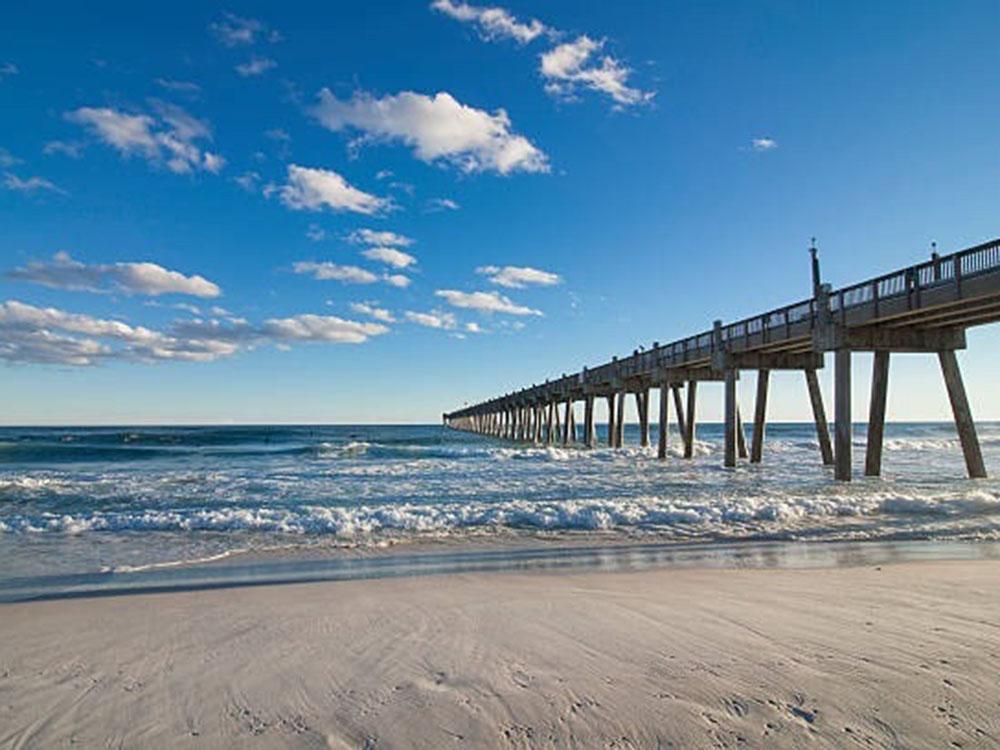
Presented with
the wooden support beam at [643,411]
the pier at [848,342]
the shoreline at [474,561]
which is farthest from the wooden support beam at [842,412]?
the wooden support beam at [643,411]

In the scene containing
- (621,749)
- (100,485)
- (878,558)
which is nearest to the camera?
(621,749)

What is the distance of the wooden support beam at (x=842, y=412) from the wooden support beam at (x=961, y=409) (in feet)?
9.37

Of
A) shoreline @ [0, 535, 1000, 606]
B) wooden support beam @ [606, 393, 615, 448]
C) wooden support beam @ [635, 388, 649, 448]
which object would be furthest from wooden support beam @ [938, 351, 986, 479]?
wooden support beam @ [606, 393, 615, 448]

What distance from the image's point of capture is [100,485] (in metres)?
19.0

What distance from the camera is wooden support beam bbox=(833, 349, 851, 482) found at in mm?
17719

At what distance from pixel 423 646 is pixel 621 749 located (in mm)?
1790

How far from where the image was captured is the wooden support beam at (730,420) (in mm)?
23820

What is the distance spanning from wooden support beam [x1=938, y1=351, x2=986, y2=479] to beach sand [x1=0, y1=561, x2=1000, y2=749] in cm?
1494

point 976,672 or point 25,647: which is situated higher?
point 976,672

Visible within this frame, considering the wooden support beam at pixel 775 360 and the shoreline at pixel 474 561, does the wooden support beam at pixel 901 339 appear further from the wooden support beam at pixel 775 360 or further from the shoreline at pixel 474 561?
the shoreline at pixel 474 561

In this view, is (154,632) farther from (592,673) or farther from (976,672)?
(976,672)

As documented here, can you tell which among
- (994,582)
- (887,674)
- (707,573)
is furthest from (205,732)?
(994,582)

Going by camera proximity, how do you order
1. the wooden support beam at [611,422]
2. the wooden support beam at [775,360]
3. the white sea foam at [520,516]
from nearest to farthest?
the white sea foam at [520,516]
the wooden support beam at [775,360]
the wooden support beam at [611,422]

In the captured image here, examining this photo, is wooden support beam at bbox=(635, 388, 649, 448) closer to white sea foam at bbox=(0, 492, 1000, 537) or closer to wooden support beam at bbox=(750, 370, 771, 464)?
wooden support beam at bbox=(750, 370, 771, 464)
